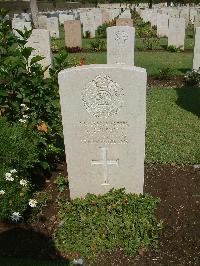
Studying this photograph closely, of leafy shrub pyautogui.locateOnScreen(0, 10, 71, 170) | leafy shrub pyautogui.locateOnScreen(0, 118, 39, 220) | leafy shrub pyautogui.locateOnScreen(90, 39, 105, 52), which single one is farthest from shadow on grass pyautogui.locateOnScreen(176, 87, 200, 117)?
leafy shrub pyautogui.locateOnScreen(90, 39, 105, 52)

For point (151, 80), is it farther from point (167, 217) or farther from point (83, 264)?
point (83, 264)

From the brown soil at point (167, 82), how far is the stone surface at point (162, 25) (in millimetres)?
8959

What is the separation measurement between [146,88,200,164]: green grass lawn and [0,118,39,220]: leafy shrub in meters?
2.31

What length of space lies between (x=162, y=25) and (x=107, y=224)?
1715 centimetres

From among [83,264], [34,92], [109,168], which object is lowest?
[83,264]

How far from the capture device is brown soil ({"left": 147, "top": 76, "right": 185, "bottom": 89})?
10977mm

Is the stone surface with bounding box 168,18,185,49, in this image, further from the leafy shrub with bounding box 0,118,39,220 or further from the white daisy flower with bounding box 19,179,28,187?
the white daisy flower with bounding box 19,179,28,187

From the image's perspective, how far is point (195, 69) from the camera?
11.2m

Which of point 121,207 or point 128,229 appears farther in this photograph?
point 121,207

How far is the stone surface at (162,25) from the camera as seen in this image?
64.3 ft

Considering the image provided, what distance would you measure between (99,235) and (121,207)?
499 millimetres

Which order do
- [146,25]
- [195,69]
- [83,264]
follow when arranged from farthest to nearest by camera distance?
[146,25] < [195,69] < [83,264]

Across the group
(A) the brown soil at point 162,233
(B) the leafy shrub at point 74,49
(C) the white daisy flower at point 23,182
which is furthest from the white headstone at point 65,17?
(C) the white daisy flower at point 23,182

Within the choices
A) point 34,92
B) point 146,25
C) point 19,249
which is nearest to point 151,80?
point 34,92
